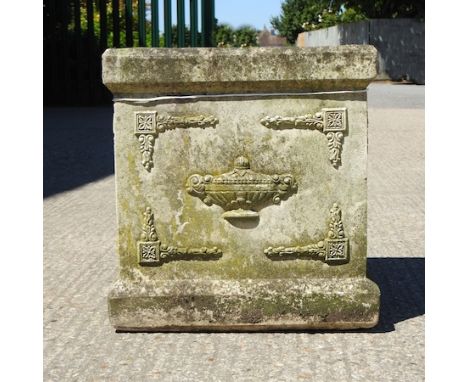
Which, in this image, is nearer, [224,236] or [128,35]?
[224,236]

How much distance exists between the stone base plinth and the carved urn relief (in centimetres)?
37

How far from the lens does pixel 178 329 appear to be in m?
4.29

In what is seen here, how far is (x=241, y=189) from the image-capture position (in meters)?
4.19

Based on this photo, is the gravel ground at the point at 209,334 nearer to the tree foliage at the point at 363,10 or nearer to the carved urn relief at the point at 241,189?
the carved urn relief at the point at 241,189

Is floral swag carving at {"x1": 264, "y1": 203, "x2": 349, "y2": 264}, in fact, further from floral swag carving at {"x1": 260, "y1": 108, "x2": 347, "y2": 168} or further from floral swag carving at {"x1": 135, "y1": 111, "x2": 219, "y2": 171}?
floral swag carving at {"x1": 135, "y1": 111, "x2": 219, "y2": 171}

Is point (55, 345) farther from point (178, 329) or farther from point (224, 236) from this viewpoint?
point (224, 236)

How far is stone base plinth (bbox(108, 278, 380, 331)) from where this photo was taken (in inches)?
166

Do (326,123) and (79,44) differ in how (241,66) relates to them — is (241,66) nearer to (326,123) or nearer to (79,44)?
(326,123)

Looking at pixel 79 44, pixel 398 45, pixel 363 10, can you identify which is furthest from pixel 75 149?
pixel 363 10

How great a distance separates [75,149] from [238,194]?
8486mm

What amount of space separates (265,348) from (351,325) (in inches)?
19.1

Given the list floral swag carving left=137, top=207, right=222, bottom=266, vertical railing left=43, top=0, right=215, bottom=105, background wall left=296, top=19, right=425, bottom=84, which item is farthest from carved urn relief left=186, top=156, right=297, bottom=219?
background wall left=296, top=19, right=425, bottom=84

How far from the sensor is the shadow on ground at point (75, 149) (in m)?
9.94

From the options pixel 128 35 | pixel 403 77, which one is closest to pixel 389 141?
pixel 128 35
